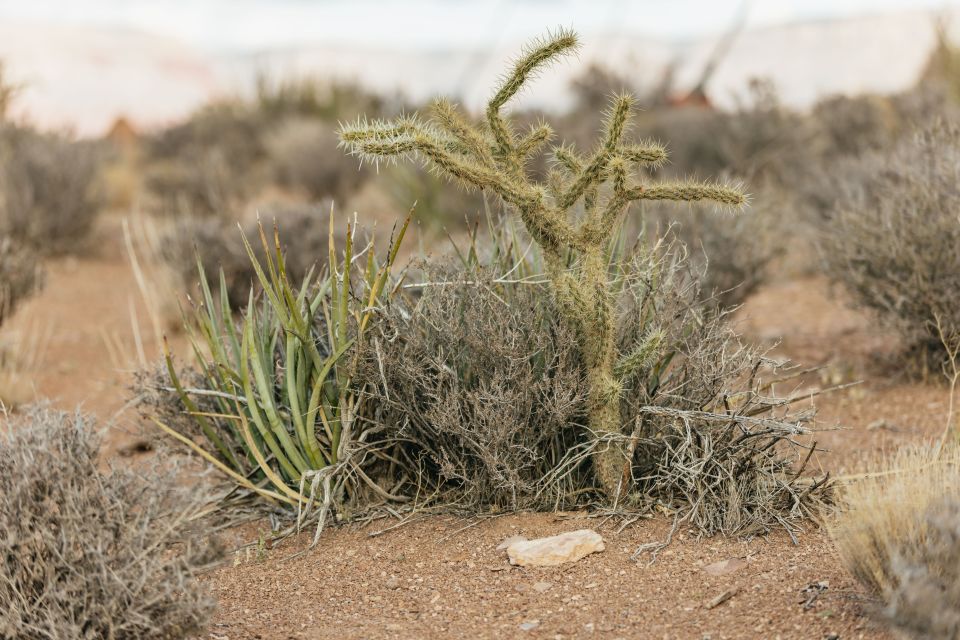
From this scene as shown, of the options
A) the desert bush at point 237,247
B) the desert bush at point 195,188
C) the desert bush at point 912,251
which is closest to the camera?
the desert bush at point 912,251

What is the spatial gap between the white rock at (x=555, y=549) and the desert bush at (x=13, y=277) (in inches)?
203

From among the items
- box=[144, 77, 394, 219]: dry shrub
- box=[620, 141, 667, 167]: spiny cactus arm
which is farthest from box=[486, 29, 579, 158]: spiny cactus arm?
box=[144, 77, 394, 219]: dry shrub

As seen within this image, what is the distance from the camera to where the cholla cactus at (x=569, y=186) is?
382cm

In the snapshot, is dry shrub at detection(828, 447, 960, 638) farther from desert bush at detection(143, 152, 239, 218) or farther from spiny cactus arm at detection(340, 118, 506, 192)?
desert bush at detection(143, 152, 239, 218)

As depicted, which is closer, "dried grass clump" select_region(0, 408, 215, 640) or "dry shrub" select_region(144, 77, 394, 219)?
"dried grass clump" select_region(0, 408, 215, 640)

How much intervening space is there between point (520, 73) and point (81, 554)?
2103 mm

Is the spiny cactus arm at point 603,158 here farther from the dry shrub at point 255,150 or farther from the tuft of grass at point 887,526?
the dry shrub at point 255,150

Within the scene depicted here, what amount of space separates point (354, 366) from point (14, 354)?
12.2ft

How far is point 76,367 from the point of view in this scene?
26.0 ft

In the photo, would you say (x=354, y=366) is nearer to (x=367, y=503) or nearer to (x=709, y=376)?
(x=367, y=503)

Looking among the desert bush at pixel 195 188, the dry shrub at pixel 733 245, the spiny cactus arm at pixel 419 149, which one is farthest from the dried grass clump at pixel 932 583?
the desert bush at pixel 195 188

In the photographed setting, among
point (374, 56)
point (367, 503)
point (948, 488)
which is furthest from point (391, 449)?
point (374, 56)

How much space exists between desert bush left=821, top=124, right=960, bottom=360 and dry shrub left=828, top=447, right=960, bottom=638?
288 cm

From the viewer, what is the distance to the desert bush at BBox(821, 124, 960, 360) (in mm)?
5957
